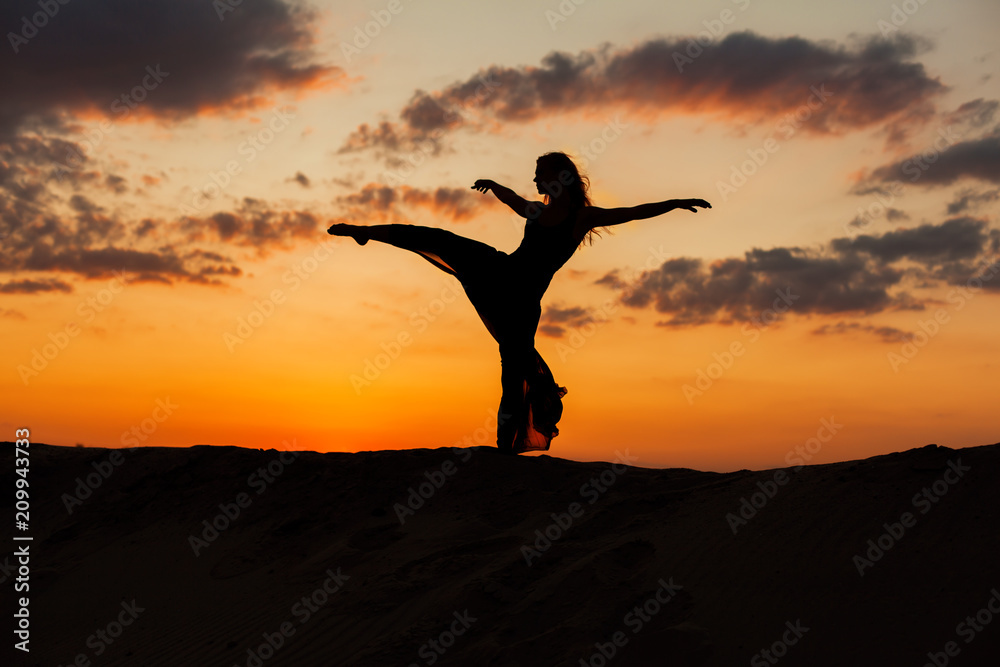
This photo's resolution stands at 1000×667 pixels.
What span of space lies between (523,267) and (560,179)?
86 cm

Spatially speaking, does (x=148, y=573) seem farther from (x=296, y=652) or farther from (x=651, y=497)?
(x=651, y=497)

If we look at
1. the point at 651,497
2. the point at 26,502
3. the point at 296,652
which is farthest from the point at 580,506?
the point at 26,502

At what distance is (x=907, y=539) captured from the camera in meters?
4.96

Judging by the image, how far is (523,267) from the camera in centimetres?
712

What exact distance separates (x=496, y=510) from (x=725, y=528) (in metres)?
2.09

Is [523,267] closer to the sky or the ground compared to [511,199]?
closer to the ground
